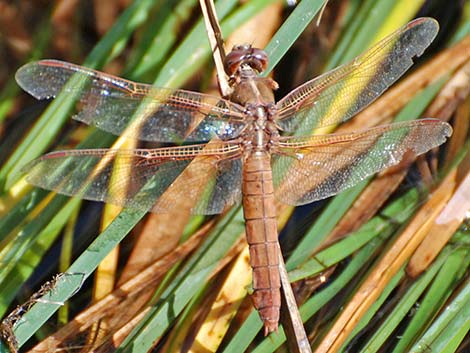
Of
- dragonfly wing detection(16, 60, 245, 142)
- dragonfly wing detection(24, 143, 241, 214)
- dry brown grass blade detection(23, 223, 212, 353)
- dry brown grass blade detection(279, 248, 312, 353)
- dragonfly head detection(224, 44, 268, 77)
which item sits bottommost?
dry brown grass blade detection(279, 248, 312, 353)

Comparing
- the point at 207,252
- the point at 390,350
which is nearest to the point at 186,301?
the point at 207,252

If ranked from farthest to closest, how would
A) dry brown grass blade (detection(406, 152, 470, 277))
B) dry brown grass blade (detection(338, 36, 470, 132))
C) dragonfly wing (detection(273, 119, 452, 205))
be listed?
dry brown grass blade (detection(338, 36, 470, 132))
dry brown grass blade (detection(406, 152, 470, 277))
dragonfly wing (detection(273, 119, 452, 205))

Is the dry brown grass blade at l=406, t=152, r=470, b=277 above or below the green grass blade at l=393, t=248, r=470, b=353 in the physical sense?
above

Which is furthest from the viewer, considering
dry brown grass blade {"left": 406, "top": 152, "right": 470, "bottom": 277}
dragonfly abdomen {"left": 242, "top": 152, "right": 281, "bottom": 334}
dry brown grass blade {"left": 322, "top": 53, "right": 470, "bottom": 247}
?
dry brown grass blade {"left": 322, "top": 53, "right": 470, "bottom": 247}

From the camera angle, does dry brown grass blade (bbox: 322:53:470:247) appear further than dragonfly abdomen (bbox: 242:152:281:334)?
Yes

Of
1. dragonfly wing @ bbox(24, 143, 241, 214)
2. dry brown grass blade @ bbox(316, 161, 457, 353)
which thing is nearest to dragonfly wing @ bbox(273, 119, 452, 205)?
dragonfly wing @ bbox(24, 143, 241, 214)

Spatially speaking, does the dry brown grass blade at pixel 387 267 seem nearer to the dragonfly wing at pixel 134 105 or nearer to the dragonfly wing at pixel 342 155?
the dragonfly wing at pixel 342 155

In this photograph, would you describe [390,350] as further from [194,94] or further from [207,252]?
[194,94]

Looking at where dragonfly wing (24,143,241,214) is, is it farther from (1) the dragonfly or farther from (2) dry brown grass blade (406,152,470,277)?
(2) dry brown grass blade (406,152,470,277)
